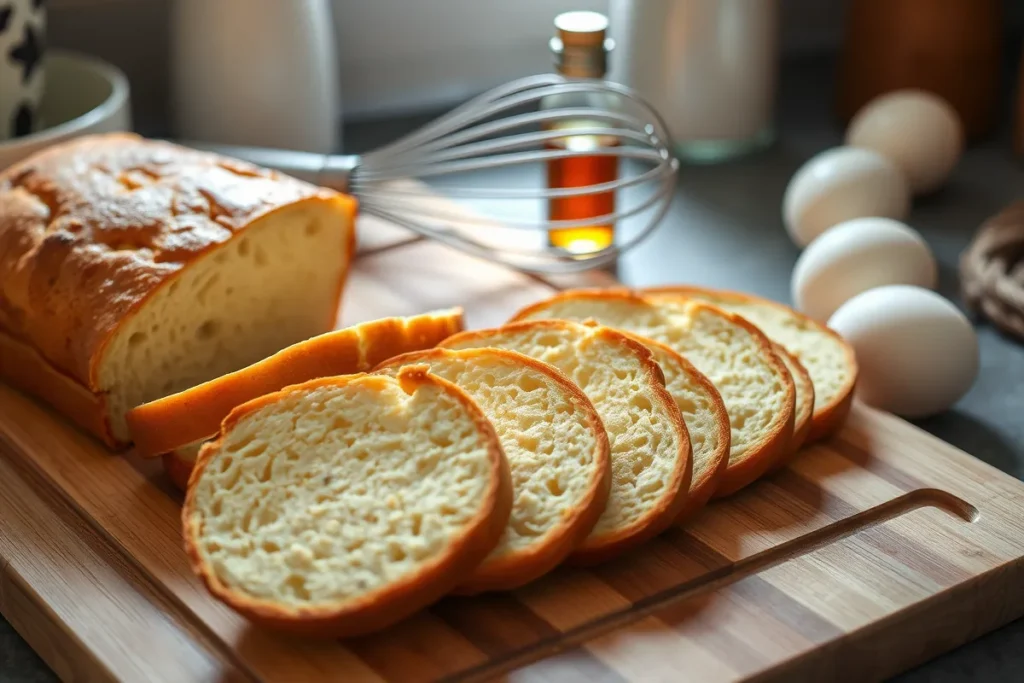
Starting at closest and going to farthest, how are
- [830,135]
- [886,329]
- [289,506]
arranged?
[289,506], [886,329], [830,135]

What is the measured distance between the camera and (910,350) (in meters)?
1.42

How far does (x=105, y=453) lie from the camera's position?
133cm

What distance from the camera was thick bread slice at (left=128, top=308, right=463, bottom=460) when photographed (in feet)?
4.03

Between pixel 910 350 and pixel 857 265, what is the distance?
193 mm

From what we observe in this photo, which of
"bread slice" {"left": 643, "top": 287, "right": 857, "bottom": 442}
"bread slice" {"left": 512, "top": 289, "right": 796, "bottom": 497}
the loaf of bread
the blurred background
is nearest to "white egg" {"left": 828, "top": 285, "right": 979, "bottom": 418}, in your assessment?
"bread slice" {"left": 643, "top": 287, "right": 857, "bottom": 442}

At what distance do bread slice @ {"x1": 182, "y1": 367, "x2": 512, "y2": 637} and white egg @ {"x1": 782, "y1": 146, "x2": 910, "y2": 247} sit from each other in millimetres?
878

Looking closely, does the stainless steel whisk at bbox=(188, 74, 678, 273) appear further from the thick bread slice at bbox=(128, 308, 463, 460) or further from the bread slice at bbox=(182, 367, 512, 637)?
the bread slice at bbox=(182, 367, 512, 637)

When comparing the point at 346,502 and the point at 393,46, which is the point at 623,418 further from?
the point at 393,46

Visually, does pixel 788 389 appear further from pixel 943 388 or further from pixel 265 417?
pixel 265 417

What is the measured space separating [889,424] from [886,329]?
119 millimetres

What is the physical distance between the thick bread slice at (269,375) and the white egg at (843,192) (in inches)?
27.6

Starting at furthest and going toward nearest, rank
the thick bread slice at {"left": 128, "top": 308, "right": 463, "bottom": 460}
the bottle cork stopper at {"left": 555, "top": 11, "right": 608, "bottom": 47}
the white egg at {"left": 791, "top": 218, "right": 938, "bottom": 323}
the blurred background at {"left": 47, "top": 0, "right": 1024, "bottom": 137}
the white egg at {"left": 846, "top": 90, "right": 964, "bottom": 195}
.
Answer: the blurred background at {"left": 47, "top": 0, "right": 1024, "bottom": 137}
the white egg at {"left": 846, "top": 90, "right": 964, "bottom": 195}
the bottle cork stopper at {"left": 555, "top": 11, "right": 608, "bottom": 47}
the white egg at {"left": 791, "top": 218, "right": 938, "bottom": 323}
the thick bread slice at {"left": 128, "top": 308, "right": 463, "bottom": 460}

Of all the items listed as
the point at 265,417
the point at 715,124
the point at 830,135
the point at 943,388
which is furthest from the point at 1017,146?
the point at 265,417

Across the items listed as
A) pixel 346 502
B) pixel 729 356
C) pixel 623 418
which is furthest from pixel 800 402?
pixel 346 502
